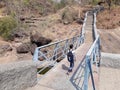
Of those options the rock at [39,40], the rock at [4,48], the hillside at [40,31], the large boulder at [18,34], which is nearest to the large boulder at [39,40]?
the rock at [39,40]

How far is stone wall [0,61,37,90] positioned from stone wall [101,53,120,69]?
3565mm

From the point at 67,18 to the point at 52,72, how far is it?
68.0ft

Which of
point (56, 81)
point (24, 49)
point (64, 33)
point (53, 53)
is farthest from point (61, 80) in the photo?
point (64, 33)

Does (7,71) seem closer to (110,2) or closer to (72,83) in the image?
(72,83)

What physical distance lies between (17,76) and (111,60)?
4.46m

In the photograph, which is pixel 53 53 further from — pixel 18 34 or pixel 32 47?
pixel 18 34

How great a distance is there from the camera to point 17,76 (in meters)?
6.52

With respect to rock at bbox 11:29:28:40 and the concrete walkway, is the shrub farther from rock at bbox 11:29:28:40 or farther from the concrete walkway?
the concrete walkway

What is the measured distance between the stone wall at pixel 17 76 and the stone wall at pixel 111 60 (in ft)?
11.7

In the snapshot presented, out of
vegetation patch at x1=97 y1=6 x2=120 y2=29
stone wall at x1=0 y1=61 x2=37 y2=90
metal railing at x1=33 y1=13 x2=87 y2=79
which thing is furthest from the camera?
vegetation patch at x1=97 y1=6 x2=120 y2=29

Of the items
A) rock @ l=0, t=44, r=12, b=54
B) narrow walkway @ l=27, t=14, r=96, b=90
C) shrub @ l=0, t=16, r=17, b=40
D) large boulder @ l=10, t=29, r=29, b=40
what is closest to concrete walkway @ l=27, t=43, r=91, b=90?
narrow walkway @ l=27, t=14, r=96, b=90

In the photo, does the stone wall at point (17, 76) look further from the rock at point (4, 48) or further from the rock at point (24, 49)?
the rock at point (4, 48)

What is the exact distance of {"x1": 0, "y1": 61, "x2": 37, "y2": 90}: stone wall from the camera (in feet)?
20.2

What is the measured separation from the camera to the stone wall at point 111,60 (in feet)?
30.5
